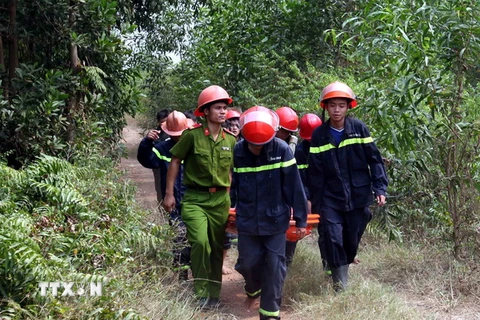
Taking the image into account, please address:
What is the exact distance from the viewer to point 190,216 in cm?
578

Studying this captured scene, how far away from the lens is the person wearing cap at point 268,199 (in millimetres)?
5293

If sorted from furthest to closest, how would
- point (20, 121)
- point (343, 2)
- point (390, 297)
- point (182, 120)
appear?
point (343, 2) → point (20, 121) → point (182, 120) → point (390, 297)

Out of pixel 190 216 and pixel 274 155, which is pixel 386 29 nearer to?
pixel 274 155

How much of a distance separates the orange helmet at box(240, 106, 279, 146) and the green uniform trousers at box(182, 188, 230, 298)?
0.85 m

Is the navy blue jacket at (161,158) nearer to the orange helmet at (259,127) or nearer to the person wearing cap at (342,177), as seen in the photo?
the person wearing cap at (342,177)

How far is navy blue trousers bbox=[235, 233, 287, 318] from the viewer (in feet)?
17.4

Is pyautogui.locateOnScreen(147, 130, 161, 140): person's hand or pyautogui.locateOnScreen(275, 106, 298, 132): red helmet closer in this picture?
pyautogui.locateOnScreen(275, 106, 298, 132): red helmet

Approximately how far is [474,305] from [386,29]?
2528 mm

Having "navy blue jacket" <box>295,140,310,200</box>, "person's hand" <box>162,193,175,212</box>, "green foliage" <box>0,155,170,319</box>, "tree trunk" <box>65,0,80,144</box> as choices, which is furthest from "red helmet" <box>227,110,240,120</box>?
"tree trunk" <box>65,0,80,144</box>

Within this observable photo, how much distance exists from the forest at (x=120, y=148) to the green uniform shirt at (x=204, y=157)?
55 cm

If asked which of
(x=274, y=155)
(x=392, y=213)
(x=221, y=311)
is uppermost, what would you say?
(x=274, y=155)

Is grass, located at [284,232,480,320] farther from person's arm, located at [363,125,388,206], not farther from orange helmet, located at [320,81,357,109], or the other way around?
orange helmet, located at [320,81,357,109]

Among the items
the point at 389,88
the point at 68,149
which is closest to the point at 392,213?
the point at 389,88

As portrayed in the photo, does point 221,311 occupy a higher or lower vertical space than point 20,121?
lower
